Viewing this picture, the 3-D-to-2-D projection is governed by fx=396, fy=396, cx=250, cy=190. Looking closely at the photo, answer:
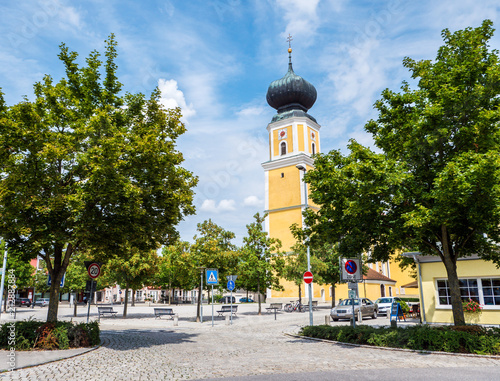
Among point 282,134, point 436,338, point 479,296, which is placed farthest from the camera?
point 282,134

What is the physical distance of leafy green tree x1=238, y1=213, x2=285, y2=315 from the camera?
36.5 metres

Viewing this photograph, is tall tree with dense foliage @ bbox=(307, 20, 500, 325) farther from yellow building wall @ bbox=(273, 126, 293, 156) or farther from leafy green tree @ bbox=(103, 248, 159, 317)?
yellow building wall @ bbox=(273, 126, 293, 156)

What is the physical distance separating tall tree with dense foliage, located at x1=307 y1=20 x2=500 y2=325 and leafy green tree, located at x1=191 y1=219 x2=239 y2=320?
46.0 ft

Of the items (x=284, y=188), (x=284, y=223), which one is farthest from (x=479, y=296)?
(x=284, y=188)

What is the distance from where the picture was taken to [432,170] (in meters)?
12.9

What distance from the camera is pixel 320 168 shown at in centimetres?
1468

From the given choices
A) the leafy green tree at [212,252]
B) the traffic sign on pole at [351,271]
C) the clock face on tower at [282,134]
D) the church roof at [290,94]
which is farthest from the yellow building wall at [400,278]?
the traffic sign on pole at [351,271]

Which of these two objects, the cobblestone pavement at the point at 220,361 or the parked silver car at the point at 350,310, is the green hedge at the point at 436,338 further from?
the parked silver car at the point at 350,310

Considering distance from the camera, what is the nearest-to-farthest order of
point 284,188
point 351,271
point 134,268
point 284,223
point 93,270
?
point 93,270, point 351,271, point 134,268, point 284,223, point 284,188

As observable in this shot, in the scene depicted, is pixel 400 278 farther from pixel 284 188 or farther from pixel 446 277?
pixel 446 277

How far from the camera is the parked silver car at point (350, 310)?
26125 millimetres

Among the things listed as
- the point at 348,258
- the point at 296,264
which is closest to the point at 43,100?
the point at 348,258

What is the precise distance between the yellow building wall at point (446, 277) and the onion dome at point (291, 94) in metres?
45.4

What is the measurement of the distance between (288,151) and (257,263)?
92.4ft
